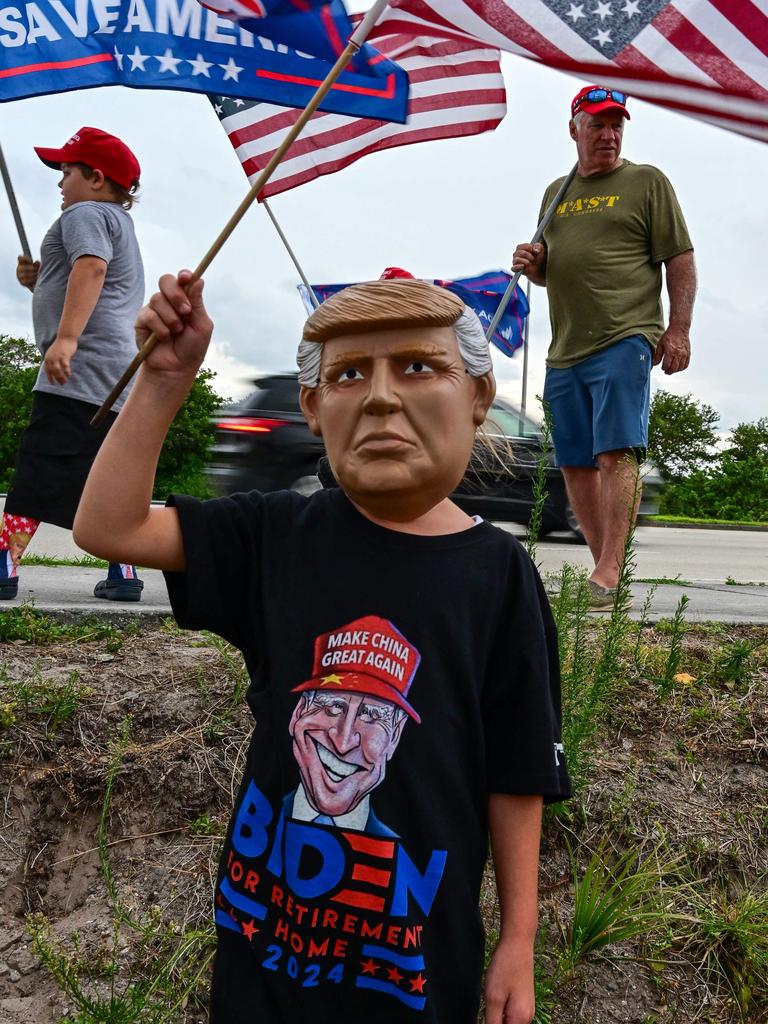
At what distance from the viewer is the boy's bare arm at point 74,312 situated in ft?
12.6

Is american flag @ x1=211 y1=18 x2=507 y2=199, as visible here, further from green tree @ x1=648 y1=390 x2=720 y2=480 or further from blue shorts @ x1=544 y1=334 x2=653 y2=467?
green tree @ x1=648 y1=390 x2=720 y2=480

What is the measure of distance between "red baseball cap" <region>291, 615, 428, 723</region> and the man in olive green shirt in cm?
275

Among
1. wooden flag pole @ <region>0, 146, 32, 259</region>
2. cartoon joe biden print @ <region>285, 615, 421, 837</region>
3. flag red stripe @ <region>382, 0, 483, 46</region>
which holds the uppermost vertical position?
flag red stripe @ <region>382, 0, 483, 46</region>

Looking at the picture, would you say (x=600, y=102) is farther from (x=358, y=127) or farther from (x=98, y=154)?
(x=98, y=154)

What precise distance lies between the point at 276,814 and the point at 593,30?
1.86 metres

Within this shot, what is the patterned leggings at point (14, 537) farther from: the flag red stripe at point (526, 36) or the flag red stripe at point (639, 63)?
the flag red stripe at point (639, 63)

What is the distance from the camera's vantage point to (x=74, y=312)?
3842 millimetres

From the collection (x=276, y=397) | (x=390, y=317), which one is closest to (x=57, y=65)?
(x=390, y=317)

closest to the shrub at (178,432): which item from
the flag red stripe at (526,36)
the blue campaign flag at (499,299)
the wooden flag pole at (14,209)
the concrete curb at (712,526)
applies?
the concrete curb at (712,526)

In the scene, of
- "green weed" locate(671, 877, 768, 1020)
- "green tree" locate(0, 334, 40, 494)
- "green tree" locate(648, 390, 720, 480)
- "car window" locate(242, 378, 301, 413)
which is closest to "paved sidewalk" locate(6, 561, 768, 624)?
"green weed" locate(671, 877, 768, 1020)

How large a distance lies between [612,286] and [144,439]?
315 centimetres

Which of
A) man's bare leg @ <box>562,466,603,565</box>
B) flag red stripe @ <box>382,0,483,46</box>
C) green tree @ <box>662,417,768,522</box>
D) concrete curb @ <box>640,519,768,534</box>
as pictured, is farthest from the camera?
green tree @ <box>662,417,768,522</box>

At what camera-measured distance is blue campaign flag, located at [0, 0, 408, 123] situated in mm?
2518

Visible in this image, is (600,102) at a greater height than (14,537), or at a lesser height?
greater
